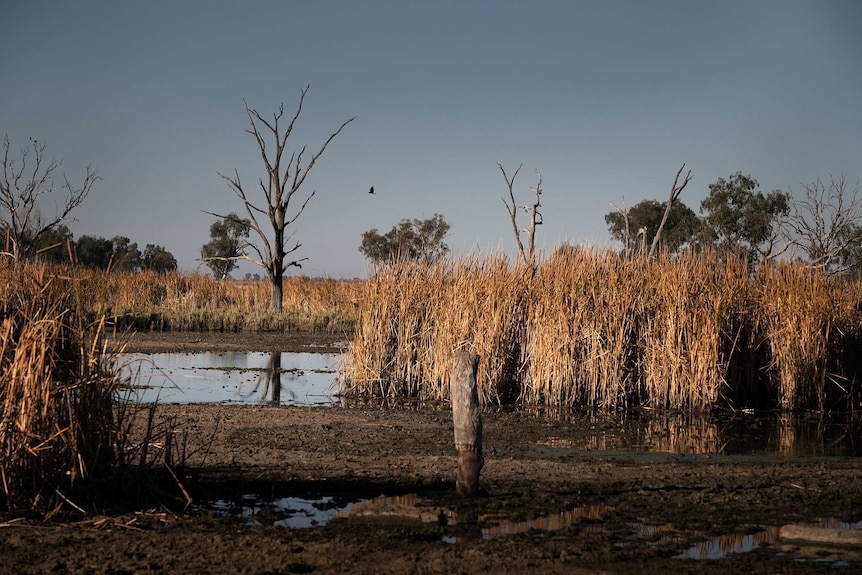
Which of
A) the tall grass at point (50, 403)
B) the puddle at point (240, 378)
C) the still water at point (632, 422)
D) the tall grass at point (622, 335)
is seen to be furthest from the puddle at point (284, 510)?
the tall grass at point (622, 335)

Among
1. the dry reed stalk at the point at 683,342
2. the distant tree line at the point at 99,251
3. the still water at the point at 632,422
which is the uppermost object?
the distant tree line at the point at 99,251

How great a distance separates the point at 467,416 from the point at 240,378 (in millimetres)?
9340

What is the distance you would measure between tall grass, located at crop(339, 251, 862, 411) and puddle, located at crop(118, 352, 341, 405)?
4.12 feet

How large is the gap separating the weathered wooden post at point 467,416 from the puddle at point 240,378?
4.21 meters

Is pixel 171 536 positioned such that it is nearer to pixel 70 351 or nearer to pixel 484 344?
pixel 70 351

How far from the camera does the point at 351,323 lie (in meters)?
30.9

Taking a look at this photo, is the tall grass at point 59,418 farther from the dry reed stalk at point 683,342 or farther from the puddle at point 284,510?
the dry reed stalk at point 683,342

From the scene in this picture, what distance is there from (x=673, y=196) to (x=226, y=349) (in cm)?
1543

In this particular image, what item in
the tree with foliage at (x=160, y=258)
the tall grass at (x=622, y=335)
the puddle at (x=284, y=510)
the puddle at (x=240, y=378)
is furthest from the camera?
the tree with foliage at (x=160, y=258)

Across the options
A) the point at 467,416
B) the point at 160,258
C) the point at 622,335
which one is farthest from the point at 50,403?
the point at 160,258

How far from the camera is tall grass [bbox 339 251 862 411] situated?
520 inches

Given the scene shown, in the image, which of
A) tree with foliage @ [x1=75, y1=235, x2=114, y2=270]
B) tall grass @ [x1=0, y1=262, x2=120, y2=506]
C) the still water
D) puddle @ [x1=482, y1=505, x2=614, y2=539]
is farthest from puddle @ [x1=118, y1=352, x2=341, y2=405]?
tree with foliage @ [x1=75, y1=235, x2=114, y2=270]

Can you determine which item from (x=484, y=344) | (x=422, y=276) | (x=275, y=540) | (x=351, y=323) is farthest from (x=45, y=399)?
(x=351, y=323)

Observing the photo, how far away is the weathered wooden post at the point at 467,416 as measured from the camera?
25.5ft
